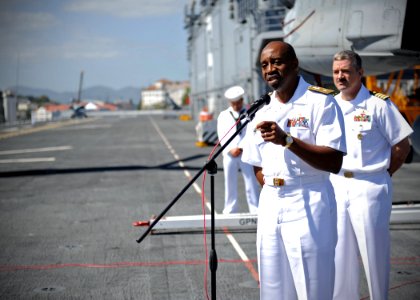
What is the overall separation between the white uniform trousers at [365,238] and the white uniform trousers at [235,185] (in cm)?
477

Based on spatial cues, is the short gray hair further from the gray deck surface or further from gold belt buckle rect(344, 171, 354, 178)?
the gray deck surface

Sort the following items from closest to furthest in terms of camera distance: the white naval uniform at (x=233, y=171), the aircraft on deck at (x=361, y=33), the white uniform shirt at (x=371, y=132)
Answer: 1. the white uniform shirt at (x=371, y=132)
2. the aircraft on deck at (x=361, y=33)
3. the white naval uniform at (x=233, y=171)

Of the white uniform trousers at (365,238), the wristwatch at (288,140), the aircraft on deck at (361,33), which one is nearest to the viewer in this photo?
the wristwatch at (288,140)

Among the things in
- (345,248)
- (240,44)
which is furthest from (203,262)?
(240,44)

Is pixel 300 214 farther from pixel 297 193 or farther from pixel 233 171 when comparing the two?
pixel 233 171

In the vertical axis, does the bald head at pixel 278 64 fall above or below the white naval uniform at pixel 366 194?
above

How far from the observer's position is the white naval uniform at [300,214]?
346 cm

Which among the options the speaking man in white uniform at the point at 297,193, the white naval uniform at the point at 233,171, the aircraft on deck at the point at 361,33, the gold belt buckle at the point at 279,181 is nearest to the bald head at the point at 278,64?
the speaking man in white uniform at the point at 297,193

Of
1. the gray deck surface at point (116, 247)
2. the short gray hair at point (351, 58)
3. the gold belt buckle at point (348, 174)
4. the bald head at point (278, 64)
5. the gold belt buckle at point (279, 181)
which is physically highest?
the bald head at point (278, 64)

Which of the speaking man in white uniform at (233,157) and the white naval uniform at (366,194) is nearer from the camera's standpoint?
the white naval uniform at (366,194)

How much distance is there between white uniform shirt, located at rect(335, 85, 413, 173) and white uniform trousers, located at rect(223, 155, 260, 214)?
186 inches

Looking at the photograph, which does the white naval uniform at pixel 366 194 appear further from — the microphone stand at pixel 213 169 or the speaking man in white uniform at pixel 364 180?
the microphone stand at pixel 213 169

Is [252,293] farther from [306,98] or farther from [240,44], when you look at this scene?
[240,44]

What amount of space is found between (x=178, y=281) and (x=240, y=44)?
36.1 m
